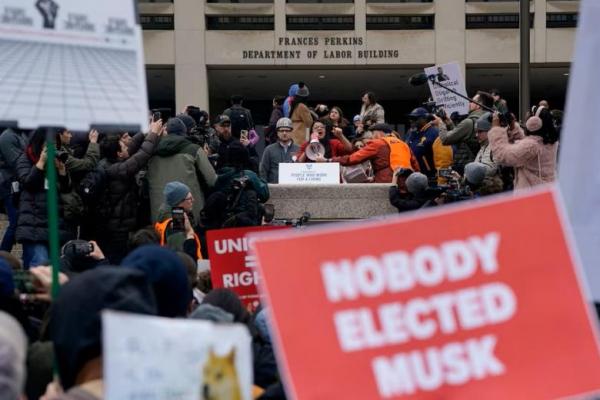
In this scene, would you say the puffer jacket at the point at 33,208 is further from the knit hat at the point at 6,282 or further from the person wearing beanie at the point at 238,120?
the knit hat at the point at 6,282

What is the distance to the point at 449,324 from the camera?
324 centimetres

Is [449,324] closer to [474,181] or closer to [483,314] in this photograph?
[483,314]

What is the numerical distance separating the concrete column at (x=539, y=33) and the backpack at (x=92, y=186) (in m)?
22.1

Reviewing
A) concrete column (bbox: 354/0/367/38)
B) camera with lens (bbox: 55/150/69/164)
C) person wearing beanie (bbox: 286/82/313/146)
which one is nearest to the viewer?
camera with lens (bbox: 55/150/69/164)

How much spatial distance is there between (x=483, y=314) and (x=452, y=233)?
0.24 meters

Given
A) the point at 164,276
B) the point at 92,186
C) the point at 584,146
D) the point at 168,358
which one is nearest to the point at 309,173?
the point at 92,186

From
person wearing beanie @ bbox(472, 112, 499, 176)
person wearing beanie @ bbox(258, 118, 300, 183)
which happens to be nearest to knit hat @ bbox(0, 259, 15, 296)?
person wearing beanie @ bbox(472, 112, 499, 176)

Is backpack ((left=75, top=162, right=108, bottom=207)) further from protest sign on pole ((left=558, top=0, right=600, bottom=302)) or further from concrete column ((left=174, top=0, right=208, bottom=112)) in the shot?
concrete column ((left=174, top=0, right=208, bottom=112))

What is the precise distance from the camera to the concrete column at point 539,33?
99.9 feet

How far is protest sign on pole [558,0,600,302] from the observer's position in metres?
4.21

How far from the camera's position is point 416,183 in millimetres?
10375

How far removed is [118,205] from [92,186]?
321mm

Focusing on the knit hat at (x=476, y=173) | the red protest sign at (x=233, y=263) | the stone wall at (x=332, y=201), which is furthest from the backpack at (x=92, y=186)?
the red protest sign at (x=233, y=263)

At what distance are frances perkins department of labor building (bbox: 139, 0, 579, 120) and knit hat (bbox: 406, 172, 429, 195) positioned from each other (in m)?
20.6
